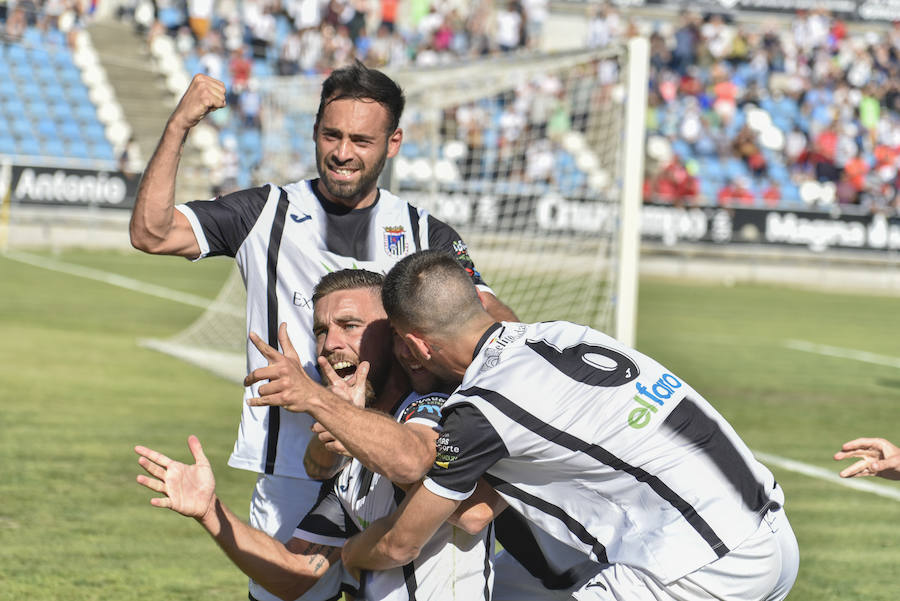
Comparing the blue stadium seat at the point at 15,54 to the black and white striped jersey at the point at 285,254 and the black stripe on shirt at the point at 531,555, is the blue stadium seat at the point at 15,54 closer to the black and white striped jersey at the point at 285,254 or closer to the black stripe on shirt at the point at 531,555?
the black and white striped jersey at the point at 285,254

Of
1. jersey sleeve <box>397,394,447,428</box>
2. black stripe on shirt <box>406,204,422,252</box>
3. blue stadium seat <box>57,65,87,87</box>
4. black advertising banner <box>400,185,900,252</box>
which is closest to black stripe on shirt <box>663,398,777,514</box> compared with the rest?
jersey sleeve <box>397,394,447,428</box>

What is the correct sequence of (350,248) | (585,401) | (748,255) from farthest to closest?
1. (748,255)
2. (350,248)
3. (585,401)

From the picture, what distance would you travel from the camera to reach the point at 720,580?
3.36 metres

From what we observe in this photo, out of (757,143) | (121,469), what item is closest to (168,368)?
(121,469)

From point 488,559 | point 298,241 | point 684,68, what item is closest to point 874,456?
point 488,559

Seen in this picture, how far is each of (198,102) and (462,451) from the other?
1473 mm

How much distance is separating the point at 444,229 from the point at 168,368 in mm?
8187

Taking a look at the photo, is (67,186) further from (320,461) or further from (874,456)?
(874,456)

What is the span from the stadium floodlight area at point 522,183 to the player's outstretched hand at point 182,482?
3957 mm

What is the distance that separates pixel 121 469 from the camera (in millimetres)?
7695

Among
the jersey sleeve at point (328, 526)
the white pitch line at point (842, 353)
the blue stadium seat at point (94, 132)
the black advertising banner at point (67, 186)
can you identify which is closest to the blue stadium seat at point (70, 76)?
the blue stadium seat at point (94, 132)

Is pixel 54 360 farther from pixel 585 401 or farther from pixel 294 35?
pixel 294 35

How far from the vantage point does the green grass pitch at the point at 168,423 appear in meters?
5.80

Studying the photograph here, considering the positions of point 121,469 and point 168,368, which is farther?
point 168,368
